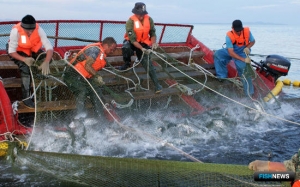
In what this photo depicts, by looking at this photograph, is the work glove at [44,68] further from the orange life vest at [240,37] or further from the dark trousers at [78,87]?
the orange life vest at [240,37]

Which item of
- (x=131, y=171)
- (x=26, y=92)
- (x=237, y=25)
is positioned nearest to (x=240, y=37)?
(x=237, y=25)

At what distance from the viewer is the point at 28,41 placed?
690cm

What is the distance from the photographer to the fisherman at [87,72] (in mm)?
6953

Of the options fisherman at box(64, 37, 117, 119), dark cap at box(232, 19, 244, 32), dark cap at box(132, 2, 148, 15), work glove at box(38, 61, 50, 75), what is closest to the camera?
work glove at box(38, 61, 50, 75)

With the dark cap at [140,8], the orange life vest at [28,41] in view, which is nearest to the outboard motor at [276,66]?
the dark cap at [140,8]

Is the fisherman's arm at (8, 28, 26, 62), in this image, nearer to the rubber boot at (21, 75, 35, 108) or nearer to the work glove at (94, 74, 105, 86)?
the rubber boot at (21, 75, 35, 108)

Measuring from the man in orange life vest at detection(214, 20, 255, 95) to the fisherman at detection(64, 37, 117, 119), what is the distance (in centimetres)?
374

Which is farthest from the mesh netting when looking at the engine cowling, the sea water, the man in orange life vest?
the engine cowling

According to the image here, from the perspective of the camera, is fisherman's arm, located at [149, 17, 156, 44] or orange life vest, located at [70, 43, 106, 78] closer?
orange life vest, located at [70, 43, 106, 78]

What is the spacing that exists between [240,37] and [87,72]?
4579 millimetres

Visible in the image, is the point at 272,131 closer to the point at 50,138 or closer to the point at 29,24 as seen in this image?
the point at 50,138

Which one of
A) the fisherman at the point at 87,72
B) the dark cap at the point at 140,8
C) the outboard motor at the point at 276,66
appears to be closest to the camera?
the fisherman at the point at 87,72

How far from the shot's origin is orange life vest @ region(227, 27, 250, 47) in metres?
9.48

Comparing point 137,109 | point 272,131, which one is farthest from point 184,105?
point 272,131
